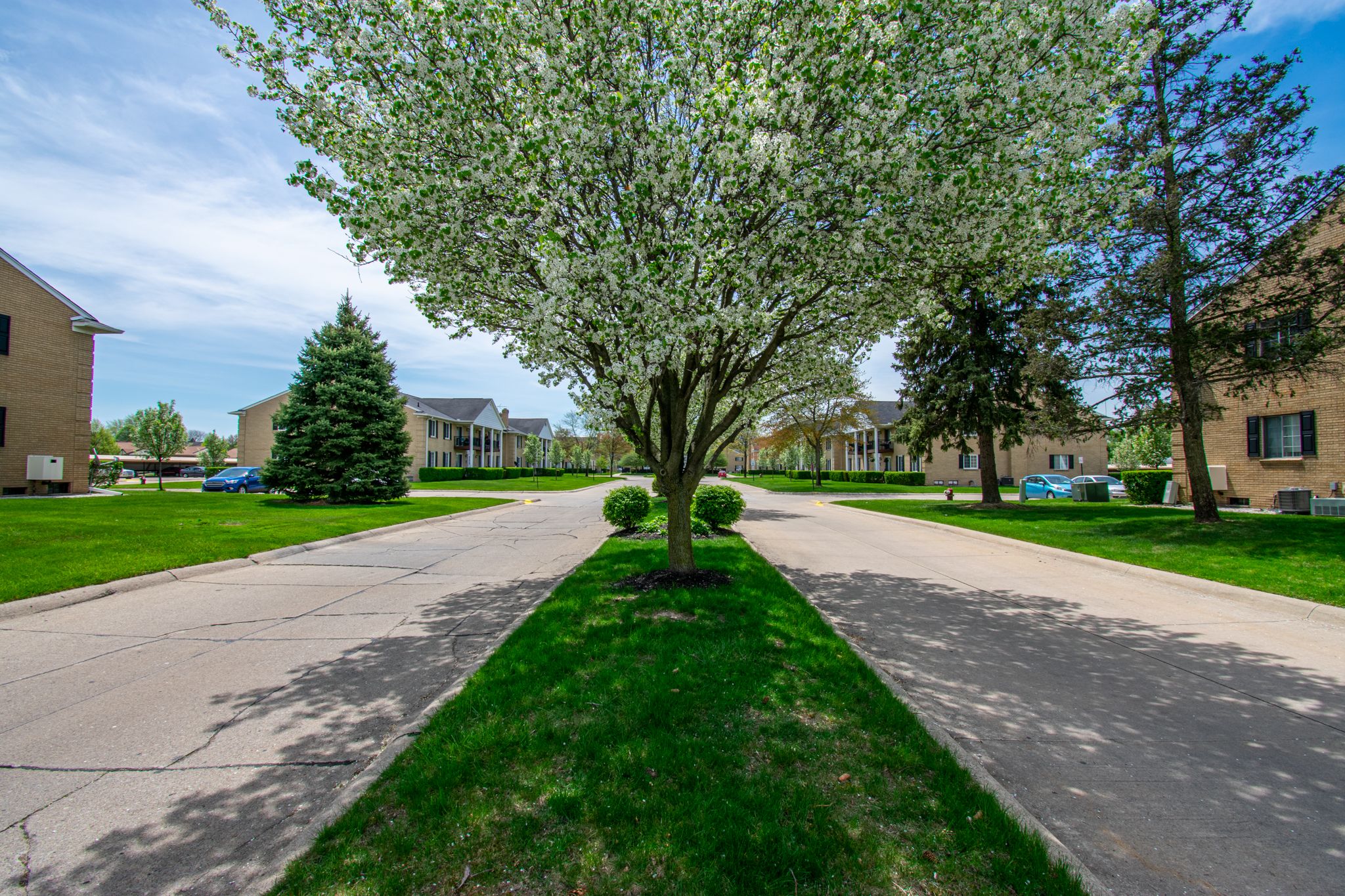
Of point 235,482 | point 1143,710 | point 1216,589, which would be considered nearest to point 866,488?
point 1216,589

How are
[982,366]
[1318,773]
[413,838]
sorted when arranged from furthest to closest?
[982,366] → [1318,773] → [413,838]

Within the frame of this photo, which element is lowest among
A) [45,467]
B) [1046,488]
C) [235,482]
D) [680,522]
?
[1046,488]

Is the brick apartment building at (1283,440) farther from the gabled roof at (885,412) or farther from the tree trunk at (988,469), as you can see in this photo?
the gabled roof at (885,412)

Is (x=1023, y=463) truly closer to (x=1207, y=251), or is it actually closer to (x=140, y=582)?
(x=1207, y=251)

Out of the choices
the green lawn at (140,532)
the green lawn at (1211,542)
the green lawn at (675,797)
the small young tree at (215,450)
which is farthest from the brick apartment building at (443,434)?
the green lawn at (675,797)

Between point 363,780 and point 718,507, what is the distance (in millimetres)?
11308

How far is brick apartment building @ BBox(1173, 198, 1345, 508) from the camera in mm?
18703

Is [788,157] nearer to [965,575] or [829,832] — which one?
[829,832]

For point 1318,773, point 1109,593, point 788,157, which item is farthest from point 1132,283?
point 1318,773

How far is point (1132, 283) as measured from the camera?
44.2ft

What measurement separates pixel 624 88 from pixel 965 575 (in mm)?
8929

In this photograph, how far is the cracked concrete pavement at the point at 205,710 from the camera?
2.77m

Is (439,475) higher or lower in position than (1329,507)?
higher

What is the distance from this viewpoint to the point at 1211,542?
38.9ft
